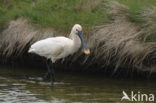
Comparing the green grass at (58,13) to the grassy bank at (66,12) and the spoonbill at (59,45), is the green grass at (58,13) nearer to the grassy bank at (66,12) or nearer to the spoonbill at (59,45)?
the grassy bank at (66,12)

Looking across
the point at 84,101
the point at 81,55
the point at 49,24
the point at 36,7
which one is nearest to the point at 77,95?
the point at 84,101

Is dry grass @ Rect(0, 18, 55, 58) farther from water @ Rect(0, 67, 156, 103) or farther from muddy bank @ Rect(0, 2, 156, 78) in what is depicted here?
water @ Rect(0, 67, 156, 103)

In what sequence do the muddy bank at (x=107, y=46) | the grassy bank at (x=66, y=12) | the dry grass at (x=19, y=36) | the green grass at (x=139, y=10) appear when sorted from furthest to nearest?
the dry grass at (x=19, y=36) < the grassy bank at (x=66, y=12) < the green grass at (x=139, y=10) < the muddy bank at (x=107, y=46)

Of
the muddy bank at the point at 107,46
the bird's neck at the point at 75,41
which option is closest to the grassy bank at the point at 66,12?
the muddy bank at the point at 107,46

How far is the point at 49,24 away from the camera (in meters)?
11.9

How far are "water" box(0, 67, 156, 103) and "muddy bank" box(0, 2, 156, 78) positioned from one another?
0.29m

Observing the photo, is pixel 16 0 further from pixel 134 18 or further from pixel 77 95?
pixel 77 95

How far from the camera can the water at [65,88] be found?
31.3ft

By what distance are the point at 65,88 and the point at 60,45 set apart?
1227mm

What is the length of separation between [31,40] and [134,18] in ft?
7.47

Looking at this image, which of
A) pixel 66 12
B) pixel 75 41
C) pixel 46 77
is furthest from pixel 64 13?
pixel 46 77

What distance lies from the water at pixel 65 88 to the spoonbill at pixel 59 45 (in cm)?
44

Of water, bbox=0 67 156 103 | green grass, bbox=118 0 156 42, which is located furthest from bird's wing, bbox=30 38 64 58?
green grass, bbox=118 0 156 42

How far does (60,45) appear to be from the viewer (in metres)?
11.2
